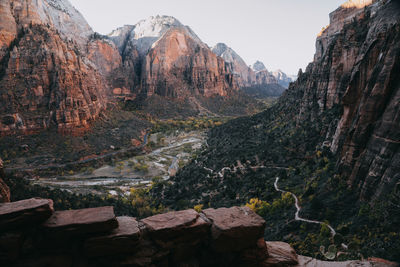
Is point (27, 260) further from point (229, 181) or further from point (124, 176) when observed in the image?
point (124, 176)

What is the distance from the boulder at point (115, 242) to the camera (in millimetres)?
6805

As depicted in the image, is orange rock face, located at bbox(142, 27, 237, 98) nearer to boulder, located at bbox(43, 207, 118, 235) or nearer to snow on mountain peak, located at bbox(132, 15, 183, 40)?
snow on mountain peak, located at bbox(132, 15, 183, 40)

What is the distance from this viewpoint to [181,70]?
146 meters

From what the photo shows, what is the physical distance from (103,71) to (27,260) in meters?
136

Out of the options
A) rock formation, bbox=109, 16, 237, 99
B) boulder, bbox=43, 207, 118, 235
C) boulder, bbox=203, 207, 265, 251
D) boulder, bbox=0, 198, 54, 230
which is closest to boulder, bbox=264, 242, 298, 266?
boulder, bbox=203, 207, 265, 251

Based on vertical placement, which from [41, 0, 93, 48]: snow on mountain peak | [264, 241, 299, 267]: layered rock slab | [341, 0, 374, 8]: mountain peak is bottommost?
[264, 241, 299, 267]: layered rock slab

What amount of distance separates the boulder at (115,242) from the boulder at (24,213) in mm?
1557

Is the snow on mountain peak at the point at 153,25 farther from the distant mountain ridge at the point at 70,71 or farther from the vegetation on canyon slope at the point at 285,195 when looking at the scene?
the vegetation on canyon slope at the point at 285,195

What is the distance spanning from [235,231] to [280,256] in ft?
8.49

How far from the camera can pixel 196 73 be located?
145750mm

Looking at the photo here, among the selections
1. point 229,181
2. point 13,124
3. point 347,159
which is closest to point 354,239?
point 347,159

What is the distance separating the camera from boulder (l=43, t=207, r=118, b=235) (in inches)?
260

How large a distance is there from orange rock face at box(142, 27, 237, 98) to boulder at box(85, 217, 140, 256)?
129 meters

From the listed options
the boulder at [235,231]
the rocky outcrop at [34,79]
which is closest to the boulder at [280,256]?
the boulder at [235,231]
